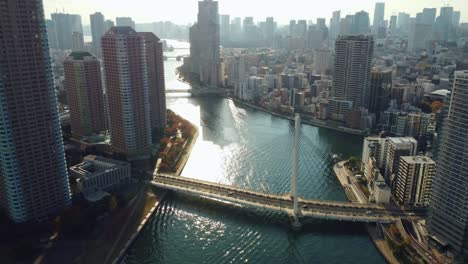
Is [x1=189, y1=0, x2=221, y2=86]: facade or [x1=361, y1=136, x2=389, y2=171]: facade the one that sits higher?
[x1=189, y1=0, x2=221, y2=86]: facade

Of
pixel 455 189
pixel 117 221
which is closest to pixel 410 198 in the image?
pixel 455 189

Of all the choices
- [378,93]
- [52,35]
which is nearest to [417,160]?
[378,93]

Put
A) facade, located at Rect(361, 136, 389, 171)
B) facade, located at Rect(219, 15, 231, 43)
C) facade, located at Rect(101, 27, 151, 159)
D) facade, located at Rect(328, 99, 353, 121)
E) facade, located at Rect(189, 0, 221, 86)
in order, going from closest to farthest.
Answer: facade, located at Rect(361, 136, 389, 171)
facade, located at Rect(101, 27, 151, 159)
facade, located at Rect(328, 99, 353, 121)
facade, located at Rect(189, 0, 221, 86)
facade, located at Rect(219, 15, 231, 43)

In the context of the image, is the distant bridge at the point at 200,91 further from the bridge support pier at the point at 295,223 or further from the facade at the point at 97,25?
the bridge support pier at the point at 295,223

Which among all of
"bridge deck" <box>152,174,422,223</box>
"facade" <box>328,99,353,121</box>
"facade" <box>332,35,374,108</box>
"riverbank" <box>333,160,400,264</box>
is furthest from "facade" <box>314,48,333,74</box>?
"bridge deck" <box>152,174,422,223</box>

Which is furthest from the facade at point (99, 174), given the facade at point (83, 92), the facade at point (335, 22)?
the facade at point (335, 22)

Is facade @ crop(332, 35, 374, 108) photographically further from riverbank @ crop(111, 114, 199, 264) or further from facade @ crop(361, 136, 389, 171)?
riverbank @ crop(111, 114, 199, 264)
